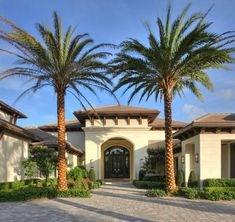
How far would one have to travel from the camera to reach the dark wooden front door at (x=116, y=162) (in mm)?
41781

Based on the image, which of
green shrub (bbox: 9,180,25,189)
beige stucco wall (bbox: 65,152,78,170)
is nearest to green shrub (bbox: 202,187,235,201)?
green shrub (bbox: 9,180,25,189)

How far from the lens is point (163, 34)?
19828mm

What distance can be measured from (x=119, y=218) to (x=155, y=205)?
3.90m

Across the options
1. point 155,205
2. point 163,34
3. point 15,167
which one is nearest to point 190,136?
point 163,34

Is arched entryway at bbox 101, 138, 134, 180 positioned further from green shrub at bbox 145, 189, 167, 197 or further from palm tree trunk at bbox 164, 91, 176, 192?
green shrub at bbox 145, 189, 167, 197

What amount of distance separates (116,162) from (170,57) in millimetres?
24176

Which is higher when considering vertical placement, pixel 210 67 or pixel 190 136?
pixel 210 67

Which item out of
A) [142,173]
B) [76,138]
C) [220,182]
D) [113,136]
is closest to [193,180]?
[220,182]

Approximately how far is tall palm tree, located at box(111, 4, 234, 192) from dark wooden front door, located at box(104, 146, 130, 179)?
70.0 feet

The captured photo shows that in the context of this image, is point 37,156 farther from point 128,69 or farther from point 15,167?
point 128,69

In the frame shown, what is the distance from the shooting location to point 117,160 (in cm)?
4197

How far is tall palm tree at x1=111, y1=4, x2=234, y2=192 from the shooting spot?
18.6 metres

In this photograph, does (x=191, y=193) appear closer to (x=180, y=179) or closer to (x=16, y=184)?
(x=180, y=179)

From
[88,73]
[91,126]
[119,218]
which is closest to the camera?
[119,218]
